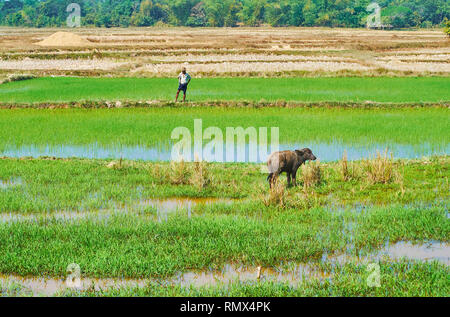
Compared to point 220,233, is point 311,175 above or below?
above

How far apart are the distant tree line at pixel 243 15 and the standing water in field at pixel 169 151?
2371 inches

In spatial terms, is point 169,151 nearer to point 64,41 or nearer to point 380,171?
point 380,171

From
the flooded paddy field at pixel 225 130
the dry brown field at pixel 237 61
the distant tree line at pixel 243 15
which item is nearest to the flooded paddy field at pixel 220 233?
the flooded paddy field at pixel 225 130

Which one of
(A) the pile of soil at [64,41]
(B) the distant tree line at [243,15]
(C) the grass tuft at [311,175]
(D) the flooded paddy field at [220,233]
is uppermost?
(B) the distant tree line at [243,15]

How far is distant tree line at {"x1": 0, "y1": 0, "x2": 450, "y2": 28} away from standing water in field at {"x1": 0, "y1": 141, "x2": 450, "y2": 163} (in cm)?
6023

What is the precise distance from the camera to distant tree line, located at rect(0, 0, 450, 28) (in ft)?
223

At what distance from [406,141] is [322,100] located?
403 centimetres

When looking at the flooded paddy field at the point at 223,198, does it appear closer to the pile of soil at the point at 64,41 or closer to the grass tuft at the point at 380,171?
the grass tuft at the point at 380,171

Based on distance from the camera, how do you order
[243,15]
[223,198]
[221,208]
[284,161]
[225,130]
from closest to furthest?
[221,208] < [284,161] < [223,198] < [225,130] < [243,15]

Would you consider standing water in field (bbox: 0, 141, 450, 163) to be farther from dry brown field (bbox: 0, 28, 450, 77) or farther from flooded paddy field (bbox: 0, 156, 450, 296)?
dry brown field (bbox: 0, 28, 450, 77)

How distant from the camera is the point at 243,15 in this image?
72688 millimetres

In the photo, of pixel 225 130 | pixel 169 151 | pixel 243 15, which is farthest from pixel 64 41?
pixel 243 15

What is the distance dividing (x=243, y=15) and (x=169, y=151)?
66.2 metres

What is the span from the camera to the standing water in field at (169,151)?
8828 millimetres
